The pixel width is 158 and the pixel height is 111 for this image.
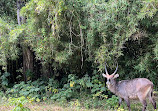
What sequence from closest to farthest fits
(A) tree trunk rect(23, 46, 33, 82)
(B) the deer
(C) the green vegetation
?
(B) the deer
(C) the green vegetation
(A) tree trunk rect(23, 46, 33, 82)

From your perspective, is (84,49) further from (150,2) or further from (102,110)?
(150,2)

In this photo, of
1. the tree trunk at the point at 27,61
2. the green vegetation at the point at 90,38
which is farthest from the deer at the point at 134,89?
the tree trunk at the point at 27,61

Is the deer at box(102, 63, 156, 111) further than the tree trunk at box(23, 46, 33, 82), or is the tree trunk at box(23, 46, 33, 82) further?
the tree trunk at box(23, 46, 33, 82)

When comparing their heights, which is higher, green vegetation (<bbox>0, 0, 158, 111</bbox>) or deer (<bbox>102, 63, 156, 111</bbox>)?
green vegetation (<bbox>0, 0, 158, 111</bbox>)

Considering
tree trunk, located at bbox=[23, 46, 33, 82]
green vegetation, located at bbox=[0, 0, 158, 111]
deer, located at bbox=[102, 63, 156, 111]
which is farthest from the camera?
tree trunk, located at bbox=[23, 46, 33, 82]

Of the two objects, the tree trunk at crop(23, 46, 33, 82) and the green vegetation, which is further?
the tree trunk at crop(23, 46, 33, 82)

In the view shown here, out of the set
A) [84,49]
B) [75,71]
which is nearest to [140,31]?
[84,49]

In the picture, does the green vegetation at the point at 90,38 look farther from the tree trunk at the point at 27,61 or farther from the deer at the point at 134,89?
the tree trunk at the point at 27,61

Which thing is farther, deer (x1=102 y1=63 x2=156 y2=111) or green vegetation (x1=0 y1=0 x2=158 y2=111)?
green vegetation (x1=0 y1=0 x2=158 y2=111)

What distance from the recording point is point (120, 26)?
13.8 ft

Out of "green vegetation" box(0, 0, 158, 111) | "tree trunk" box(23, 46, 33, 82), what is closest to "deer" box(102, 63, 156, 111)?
"green vegetation" box(0, 0, 158, 111)

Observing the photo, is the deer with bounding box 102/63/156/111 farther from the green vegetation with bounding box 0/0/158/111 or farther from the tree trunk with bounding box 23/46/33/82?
the tree trunk with bounding box 23/46/33/82

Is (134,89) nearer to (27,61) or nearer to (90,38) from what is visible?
(90,38)

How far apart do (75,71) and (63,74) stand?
0.84 meters
